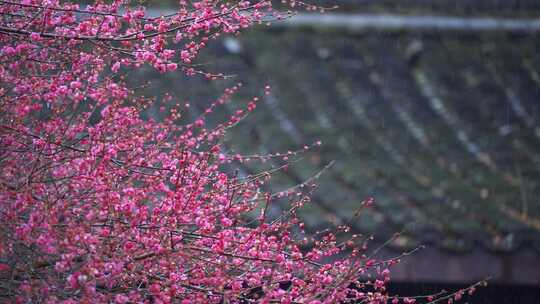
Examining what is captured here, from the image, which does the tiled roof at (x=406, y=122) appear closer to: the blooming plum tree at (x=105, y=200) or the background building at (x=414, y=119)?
the background building at (x=414, y=119)

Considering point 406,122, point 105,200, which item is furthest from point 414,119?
point 105,200

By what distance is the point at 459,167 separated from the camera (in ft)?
20.6

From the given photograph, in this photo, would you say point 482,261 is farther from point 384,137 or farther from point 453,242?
point 384,137

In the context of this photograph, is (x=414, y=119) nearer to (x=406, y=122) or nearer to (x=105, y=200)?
(x=406, y=122)

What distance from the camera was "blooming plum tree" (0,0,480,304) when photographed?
9.94ft

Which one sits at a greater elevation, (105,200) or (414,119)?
(105,200)

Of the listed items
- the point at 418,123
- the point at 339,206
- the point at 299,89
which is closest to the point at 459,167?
the point at 418,123

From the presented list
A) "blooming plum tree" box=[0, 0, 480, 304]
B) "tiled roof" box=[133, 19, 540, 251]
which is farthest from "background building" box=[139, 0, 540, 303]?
"blooming plum tree" box=[0, 0, 480, 304]

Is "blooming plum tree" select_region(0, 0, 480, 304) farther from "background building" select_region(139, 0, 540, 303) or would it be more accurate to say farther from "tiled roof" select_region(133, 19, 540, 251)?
"tiled roof" select_region(133, 19, 540, 251)

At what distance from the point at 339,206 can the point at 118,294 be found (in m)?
2.78

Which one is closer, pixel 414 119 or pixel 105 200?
pixel 105 200

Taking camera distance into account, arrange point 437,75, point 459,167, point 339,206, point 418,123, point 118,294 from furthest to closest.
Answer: point 437,75
point 418,123
point 459,167
point 339,206
point 118,294

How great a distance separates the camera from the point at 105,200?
124 inches

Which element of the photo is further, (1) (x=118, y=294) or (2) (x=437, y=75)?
(2) (x=437, y=75)
